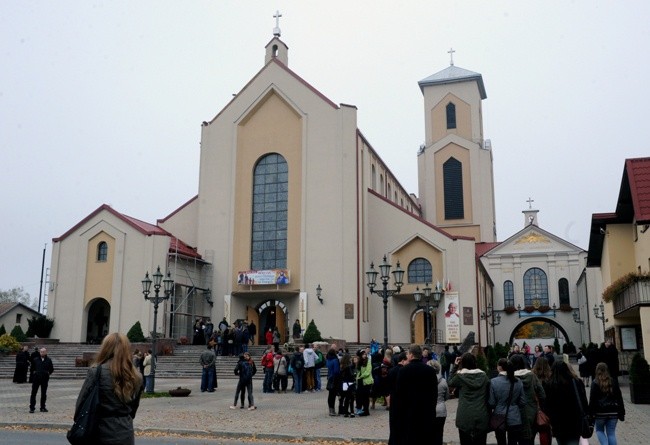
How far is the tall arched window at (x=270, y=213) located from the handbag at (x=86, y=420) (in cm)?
3317

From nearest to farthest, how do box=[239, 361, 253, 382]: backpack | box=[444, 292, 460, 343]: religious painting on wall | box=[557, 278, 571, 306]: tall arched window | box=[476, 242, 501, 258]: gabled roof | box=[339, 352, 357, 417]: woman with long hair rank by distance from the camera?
box=[339, 352, 357, 417]: woman with long hair < box=[239, 361, 253, 382]: backpack < box=[444, 292, 460, 343]: religious painting on wall < box=[557, 278, 571, 306]: tall arched window < box=[476, 242, 501, 258]: gabled roof

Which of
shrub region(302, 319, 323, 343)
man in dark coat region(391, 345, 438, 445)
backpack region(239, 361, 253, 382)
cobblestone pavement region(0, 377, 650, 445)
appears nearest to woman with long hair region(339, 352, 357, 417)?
cobblestone pavement region(0, 377, 650, 445)

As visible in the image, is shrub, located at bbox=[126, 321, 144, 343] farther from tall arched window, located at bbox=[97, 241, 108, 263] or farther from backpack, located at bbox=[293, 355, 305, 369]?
backpack, located at bbox=[293, 355, 305, 369]

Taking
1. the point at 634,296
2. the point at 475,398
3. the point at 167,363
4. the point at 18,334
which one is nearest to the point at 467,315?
the point at 634,296

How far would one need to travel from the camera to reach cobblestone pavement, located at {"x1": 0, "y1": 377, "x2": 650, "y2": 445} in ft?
42.9

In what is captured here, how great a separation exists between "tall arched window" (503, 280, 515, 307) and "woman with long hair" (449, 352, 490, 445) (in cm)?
5065

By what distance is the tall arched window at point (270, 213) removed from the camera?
38969 millimetres

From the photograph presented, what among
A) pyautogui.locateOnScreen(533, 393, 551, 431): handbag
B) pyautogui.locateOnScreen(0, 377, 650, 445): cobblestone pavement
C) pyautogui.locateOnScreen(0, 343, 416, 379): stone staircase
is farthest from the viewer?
pyautogui.locateOnScreen(0, 343, 416, 379): stone staircase

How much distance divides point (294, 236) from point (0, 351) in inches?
630

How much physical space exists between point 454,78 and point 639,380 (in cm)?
4468

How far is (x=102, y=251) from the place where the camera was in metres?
37.6

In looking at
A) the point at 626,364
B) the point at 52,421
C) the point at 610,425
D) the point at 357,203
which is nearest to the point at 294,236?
the point at 357,203

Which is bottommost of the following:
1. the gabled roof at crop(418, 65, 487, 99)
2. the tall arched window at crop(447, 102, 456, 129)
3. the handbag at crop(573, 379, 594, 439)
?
the handbag at crop(573, 379, 594, 439)

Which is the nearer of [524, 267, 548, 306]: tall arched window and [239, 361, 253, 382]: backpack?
[239, 361, 253, 382]: backpack
